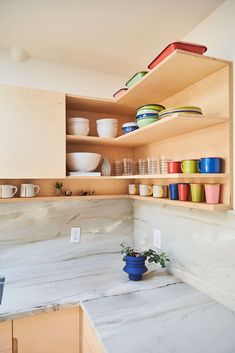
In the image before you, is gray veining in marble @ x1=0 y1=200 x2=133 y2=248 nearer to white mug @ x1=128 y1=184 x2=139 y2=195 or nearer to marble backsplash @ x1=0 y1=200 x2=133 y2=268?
marble backsplash @ x1=0 y1=200 x2=133 y2=268

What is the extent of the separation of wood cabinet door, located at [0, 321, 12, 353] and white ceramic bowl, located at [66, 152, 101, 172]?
0.91 metres

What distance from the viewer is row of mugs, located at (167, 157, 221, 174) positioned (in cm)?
114

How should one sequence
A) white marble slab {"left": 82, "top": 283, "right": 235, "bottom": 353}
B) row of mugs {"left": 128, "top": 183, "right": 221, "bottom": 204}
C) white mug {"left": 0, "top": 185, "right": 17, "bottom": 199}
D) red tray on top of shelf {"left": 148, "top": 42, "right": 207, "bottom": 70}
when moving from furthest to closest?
white mug {"left": 0, "top": 185, "right": 17, "bottom": 199}, row of mugs {"left": 128, "top": 183, "right": 221, "bottom": 204}, red tray on top of shelf {"left": 148, "top": 42, "right": 207, "bottom": 70}, white marble slab {"left": 82, "top": 283, "right": 235, "bottom": 353}

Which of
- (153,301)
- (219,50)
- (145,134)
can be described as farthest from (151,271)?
(219,50)

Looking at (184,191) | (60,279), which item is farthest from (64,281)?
(184,191)

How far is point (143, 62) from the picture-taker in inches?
72.0

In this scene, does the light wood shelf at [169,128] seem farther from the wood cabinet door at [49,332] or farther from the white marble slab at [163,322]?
the wood cabinet door at [49,332]

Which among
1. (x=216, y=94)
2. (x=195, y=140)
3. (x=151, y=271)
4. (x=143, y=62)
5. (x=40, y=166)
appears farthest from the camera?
(x=143, y=62)

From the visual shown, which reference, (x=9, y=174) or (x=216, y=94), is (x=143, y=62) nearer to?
(x=216, y=94)

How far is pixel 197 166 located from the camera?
1216 mm

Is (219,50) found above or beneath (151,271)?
above

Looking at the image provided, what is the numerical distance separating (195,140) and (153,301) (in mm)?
871

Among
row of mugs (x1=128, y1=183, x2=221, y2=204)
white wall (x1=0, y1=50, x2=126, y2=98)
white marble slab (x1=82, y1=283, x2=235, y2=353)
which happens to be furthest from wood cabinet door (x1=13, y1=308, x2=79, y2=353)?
white wall (x1=0, y1=50, x2=126, y2=98)

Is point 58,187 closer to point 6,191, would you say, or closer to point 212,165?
point 6,191
